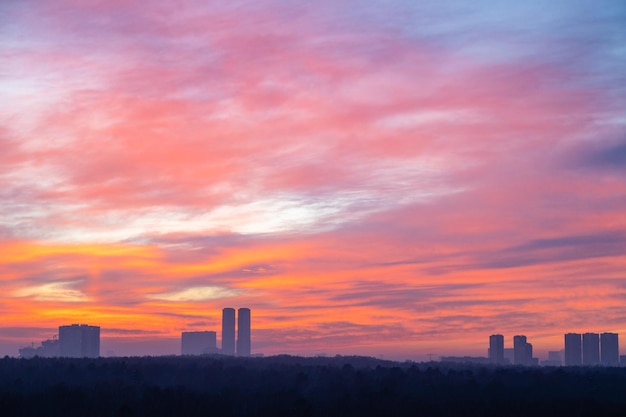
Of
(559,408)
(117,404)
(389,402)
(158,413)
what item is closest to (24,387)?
(117,404)

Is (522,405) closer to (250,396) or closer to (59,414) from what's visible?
(250,396)

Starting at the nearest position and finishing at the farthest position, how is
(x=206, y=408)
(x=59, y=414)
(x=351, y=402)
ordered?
(x=59, y=414) → (x=206, y=408) → (x=351, y=402)

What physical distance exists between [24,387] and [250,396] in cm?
5069

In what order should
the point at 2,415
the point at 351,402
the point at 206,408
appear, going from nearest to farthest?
the point at 2,415 < the point at 206,408 < the point at 351,402

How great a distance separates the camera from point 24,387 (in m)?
194

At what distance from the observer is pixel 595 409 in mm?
189250

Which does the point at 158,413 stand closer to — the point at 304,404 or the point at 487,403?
the point at 304,404

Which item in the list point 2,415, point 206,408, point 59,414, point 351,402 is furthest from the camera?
point 351,402

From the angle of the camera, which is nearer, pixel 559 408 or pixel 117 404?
pixel 117 404

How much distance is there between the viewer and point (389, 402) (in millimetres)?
196375

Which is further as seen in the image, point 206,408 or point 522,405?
point 522,405

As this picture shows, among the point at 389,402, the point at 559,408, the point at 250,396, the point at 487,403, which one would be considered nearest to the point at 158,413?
the point at 250,396

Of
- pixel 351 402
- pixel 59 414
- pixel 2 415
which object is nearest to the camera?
pixel 2 415

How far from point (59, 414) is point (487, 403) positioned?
95071 millimetres
